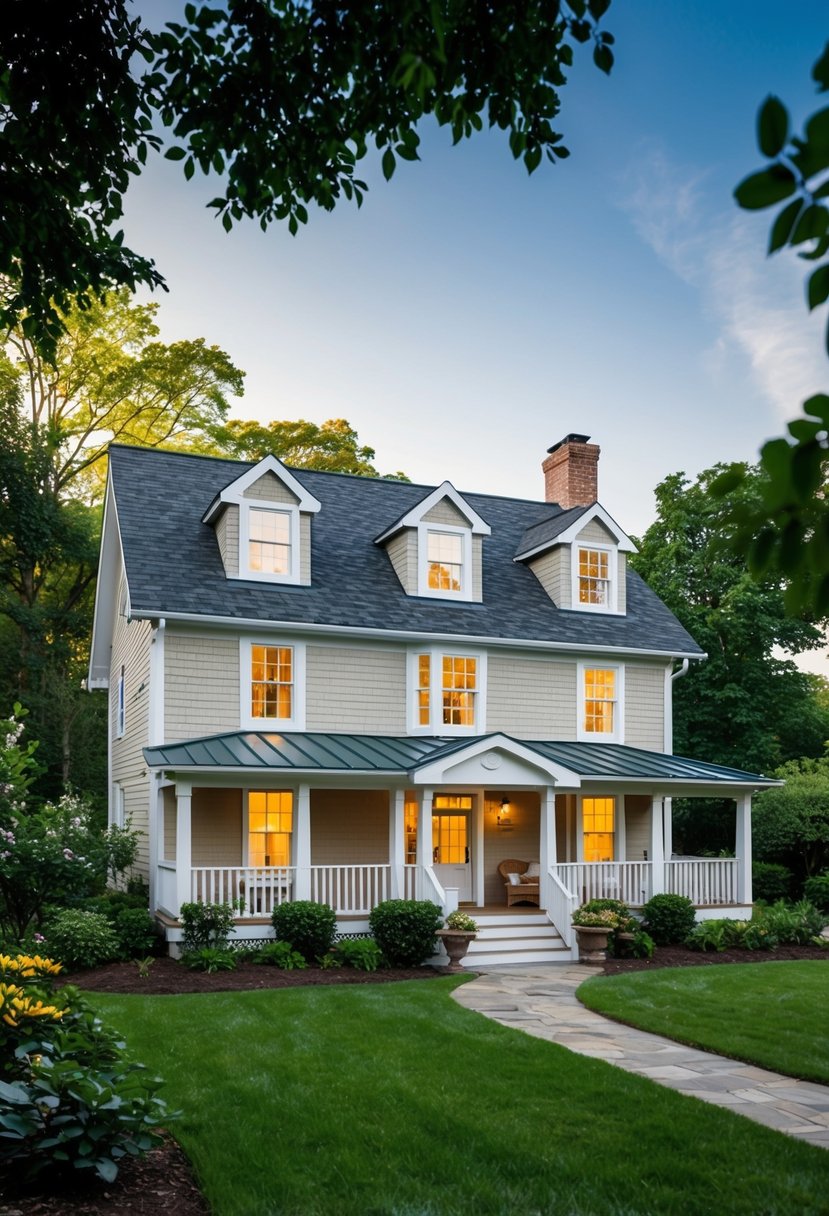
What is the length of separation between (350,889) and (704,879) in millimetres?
6968

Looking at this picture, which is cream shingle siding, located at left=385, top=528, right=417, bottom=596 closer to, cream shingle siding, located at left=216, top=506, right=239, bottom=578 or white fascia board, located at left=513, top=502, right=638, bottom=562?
white fascia board, located at left=513, top=502, right=638, bottom=562

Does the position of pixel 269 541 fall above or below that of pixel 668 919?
above

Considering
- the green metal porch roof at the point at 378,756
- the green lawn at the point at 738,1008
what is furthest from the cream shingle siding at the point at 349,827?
the green lawn at the point at 738,1008

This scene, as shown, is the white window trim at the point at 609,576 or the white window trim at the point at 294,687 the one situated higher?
the white window trim at the point at 609,576

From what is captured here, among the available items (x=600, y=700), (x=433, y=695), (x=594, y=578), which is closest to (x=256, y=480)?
(x=433, y=695)

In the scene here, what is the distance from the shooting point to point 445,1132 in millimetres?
6758

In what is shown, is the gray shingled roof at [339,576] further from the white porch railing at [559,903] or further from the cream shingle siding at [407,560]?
the white porch railing at [559,903]

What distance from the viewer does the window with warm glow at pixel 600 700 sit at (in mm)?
21156

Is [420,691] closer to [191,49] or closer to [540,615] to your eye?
[540,615]

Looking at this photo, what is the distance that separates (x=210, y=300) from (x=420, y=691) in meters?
10.2

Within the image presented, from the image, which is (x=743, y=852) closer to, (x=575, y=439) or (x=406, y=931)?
(x=406, y=931)

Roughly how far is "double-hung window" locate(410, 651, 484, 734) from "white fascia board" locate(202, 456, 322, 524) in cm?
363

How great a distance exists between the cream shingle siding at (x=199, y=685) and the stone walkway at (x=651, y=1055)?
6544 millimetres

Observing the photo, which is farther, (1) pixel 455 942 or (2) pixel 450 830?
(2) pixel 450 830
